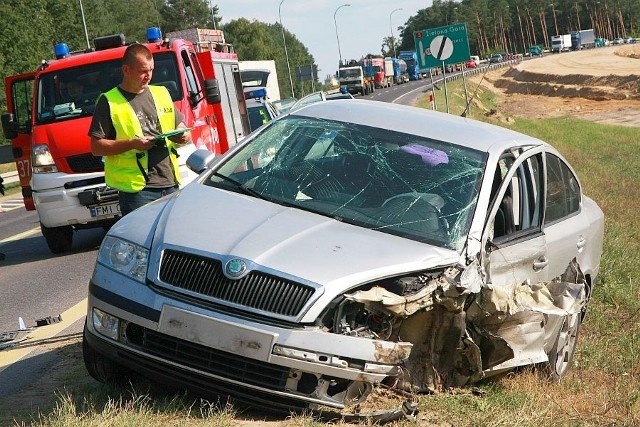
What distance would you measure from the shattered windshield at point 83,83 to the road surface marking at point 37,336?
410 centimetres

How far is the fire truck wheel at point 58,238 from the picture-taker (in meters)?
13.3

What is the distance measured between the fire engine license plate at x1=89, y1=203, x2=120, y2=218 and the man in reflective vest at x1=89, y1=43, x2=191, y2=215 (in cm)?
537

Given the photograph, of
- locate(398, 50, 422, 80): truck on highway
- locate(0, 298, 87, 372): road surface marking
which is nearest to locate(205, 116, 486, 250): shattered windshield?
locate(0, 298, 87, 372): road surface marking

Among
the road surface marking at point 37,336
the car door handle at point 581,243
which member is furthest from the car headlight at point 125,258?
the car door handle at point 581,243

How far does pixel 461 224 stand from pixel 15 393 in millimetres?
2689

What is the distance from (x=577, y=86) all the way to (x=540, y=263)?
92.3 m

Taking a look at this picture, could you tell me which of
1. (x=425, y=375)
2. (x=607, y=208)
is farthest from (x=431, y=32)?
(x=425, y=375)

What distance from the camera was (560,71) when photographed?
115938 mm

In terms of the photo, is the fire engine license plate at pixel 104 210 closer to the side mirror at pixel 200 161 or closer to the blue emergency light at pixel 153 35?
the blue emergency light at pixel 153 35

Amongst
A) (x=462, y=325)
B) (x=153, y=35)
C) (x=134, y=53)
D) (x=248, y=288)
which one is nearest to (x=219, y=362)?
(x=248, y=288)

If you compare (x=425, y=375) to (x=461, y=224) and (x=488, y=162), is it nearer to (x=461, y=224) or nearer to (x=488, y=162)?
(x=461, y=224)

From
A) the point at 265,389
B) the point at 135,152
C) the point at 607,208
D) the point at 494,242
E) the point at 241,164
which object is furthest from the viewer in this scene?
the point at 607,208

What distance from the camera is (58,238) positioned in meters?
13.4

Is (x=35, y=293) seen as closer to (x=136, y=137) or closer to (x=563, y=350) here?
(x=136, y=137)
